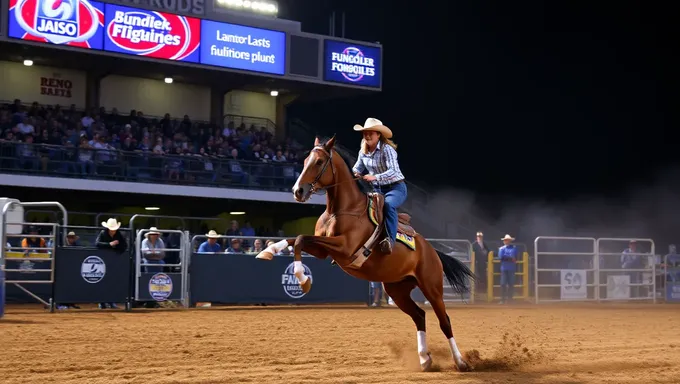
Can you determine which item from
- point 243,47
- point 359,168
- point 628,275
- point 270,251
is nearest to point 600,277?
point 628,275

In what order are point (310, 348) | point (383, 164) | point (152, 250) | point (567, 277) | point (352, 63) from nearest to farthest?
point (383, 164)
point (310, 348)
point (152, 250)
point (567, 277)
point (352, 63)

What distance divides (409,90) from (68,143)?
15531 mm

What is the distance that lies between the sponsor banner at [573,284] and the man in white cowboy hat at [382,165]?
16.2 metres

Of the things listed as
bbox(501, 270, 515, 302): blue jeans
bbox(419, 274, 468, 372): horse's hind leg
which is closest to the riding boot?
bbox(419, 274, 468, 372): horse's hind leg

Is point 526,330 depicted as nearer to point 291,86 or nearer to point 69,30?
point 69,30

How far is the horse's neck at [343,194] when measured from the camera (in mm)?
9758

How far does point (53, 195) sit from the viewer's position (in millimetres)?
29062

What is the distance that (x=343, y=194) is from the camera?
9.78 m

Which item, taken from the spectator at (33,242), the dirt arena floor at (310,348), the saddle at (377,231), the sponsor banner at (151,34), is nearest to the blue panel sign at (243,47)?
the sponsor banner at (151,34)

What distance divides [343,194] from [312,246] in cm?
90

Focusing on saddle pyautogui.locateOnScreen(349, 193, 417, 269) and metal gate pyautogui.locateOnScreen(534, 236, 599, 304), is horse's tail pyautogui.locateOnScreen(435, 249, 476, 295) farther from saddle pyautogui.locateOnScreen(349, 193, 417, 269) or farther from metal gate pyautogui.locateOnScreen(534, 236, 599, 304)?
metal gate pyautogui.locateOnScreen(534, 236, 599, 304)

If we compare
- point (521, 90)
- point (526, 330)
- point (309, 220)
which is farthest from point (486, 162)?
point (526, 330)

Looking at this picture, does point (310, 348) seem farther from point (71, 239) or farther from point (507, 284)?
→ point (507, 284)

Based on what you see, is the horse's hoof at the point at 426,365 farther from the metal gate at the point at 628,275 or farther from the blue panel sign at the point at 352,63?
the blue panel sign at the point at 352,63
